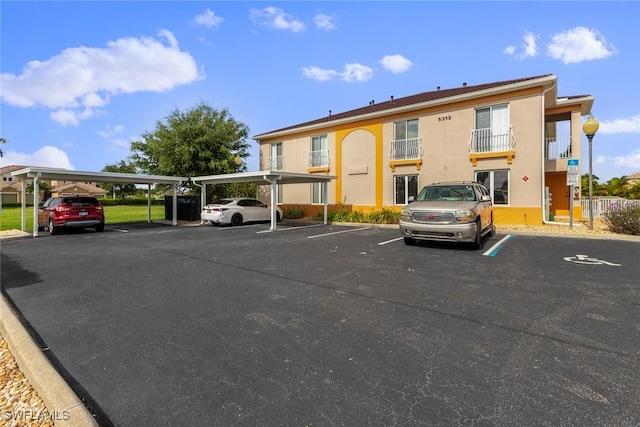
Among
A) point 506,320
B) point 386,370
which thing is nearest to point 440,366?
point 386,370

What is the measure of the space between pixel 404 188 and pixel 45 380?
16.3 metres

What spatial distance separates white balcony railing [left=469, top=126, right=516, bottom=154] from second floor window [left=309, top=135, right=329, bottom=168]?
8456 mm

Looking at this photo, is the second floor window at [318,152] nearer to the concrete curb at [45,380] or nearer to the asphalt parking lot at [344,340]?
the asphalt parking lot at [344,340]

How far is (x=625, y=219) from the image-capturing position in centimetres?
1106

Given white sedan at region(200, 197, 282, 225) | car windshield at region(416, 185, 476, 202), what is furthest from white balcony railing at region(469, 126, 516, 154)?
white sedan at region(200, 197, 282, 225)

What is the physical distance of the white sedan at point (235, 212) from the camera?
52.0 feet

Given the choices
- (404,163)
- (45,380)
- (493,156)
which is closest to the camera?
(45,380)

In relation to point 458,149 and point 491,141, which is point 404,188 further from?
point 491,141

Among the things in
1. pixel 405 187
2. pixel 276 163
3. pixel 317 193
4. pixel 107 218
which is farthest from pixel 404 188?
pixel 107 218

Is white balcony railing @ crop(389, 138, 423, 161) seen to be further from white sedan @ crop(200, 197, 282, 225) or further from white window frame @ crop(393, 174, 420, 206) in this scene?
white sedan @ crop(200, 197, 282, 225)

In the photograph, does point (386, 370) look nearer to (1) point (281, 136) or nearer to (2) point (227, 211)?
(2) point (227, 211)

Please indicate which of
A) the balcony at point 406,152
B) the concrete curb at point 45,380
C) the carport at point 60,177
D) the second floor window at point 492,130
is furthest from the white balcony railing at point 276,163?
the concrete curb at point 45,380

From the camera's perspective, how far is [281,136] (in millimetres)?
22281

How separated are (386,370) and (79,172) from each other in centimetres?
1529
